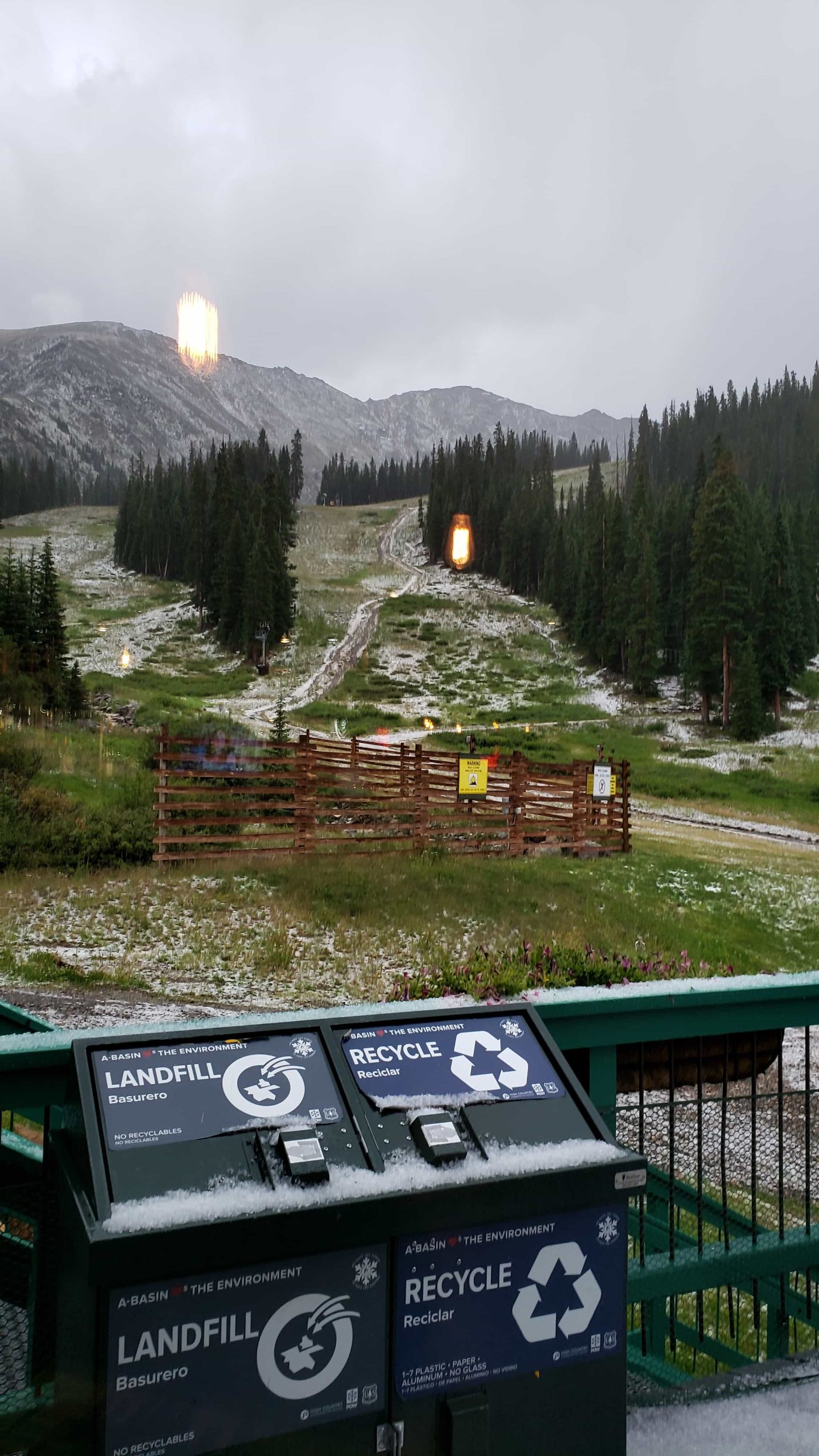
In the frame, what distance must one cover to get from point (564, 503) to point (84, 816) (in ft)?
60.0

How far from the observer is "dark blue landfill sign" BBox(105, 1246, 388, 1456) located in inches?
47.8

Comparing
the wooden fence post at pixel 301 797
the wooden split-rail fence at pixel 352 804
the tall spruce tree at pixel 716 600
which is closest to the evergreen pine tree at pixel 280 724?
the wooden split-rail fence at pixel 352 804

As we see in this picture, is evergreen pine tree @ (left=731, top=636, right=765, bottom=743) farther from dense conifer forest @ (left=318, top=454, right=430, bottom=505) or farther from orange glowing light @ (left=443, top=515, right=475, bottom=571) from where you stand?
dense conifer forest @ (left=318, top=454, right=430, bottom=505)

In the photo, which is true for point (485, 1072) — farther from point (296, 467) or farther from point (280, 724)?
point (296, 467)

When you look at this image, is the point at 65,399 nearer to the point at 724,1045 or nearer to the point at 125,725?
the point at 125,725

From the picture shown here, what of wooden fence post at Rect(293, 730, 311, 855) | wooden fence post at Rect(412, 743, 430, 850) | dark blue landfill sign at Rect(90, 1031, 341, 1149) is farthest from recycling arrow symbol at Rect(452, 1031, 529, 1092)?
wooden fence post at Rect(412, 743, 430, 850)

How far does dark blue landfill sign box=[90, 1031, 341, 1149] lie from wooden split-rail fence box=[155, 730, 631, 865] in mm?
7641

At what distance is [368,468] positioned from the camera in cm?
3528

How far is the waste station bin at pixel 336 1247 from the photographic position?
1.23 meters

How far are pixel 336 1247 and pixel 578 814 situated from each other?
10165mm

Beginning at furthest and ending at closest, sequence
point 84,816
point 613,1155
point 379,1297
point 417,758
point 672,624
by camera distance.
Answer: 1. point 672,624
2. point 417,758
3. point 84,816
4. point 613,1155
5. point 379,1297

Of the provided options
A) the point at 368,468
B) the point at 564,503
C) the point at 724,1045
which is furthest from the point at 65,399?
the point at 724,1045

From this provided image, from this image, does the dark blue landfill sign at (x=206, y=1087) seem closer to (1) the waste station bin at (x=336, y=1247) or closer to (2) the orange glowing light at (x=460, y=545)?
(1) the waste station bin at (x=336, y=1247)

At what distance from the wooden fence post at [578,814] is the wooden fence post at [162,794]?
514 centimetres
